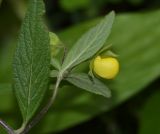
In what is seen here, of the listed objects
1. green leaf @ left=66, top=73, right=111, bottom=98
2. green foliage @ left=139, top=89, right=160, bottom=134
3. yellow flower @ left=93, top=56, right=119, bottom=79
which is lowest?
green foliage @ left=139, top=89, right=160, bottom=134

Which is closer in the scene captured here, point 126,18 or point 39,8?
point 39,8

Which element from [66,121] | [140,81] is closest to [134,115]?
[140,81]

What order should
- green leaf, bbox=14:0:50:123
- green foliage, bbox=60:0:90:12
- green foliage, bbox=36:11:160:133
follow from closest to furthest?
green leaf, bbox=14:0:50:123
green foliage, bbox=36:11:160:133
green foliage, bbox=60:0:90:12

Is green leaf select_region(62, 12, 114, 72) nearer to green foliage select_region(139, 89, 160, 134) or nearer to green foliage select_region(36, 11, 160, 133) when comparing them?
green foliage select_region(36, 11, 160, 133)

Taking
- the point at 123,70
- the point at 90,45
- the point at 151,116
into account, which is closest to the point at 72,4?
the point at 123,70

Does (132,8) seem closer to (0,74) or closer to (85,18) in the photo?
(85,18)

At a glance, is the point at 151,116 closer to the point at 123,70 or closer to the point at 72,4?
the point at 123,70

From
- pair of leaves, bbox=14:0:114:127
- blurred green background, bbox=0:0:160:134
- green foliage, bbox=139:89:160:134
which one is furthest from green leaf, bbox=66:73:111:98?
green foliage, bbox=139:89:160:134
